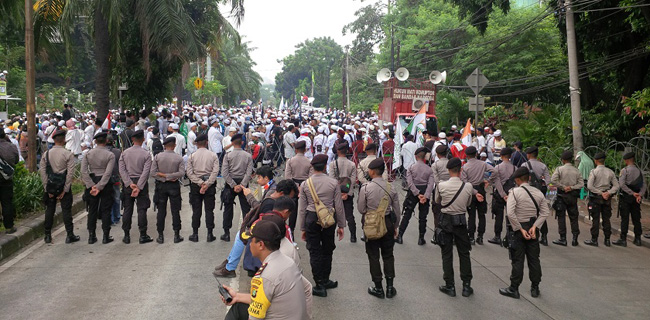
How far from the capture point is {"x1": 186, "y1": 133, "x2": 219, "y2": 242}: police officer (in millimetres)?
9859

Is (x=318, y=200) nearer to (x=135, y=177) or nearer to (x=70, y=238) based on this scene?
(x=135, y=177)

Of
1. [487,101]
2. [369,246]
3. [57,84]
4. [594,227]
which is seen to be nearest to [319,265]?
[369,246]

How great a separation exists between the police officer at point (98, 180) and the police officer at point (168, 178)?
2.55 ft

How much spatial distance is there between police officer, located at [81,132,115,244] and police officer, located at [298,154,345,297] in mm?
4040

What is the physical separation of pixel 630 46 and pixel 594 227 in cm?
982

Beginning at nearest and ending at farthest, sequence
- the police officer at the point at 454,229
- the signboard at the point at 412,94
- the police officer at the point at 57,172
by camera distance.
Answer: the police officer at the point at 454,229 < the police officer at the point at 57,172 < the signboard at the point at 412,94

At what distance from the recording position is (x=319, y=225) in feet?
24.2

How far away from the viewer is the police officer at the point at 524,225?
7328mm

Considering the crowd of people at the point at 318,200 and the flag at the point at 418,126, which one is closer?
the crowd of people at the point at 318,200

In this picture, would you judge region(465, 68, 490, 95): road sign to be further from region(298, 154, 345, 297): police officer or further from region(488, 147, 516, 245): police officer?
region(298, 154, 345, 297): police officer

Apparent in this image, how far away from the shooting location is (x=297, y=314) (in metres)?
3.73

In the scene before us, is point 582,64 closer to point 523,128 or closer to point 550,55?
point 523,128

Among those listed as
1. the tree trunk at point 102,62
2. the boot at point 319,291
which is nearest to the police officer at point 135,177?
the boot at point 319,291

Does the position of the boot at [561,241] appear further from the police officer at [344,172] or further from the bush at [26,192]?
the bush at [26,192]
